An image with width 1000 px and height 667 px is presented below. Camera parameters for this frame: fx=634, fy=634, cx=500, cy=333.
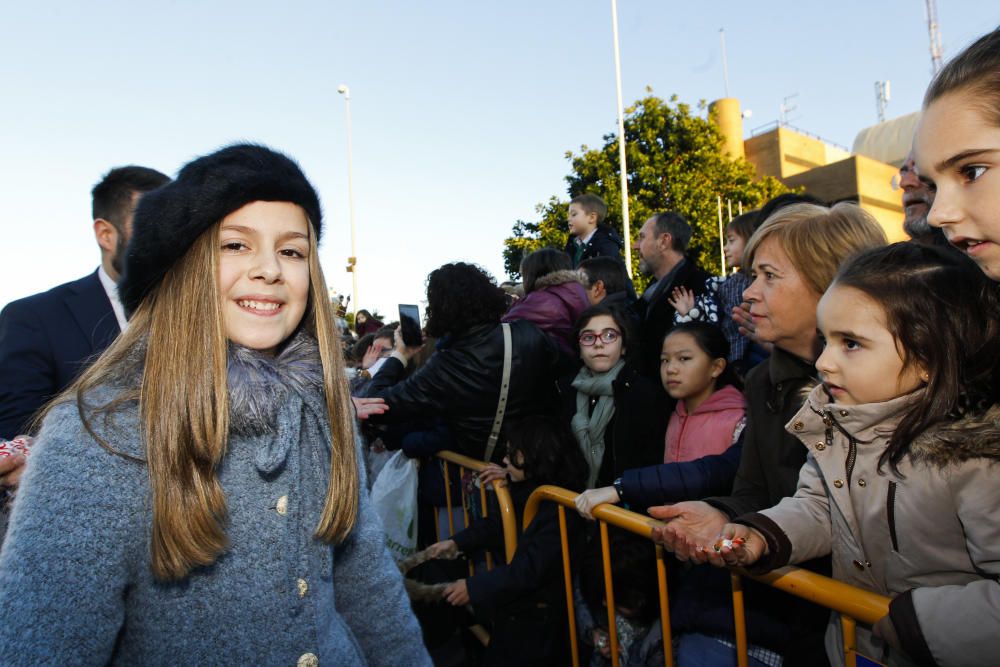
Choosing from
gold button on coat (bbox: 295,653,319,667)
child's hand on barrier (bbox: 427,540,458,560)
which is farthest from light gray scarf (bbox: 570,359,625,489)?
gold button on coat (bbox: 295,653,319,667)

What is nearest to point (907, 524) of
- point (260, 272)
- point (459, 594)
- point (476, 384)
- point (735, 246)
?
point (260, 272)

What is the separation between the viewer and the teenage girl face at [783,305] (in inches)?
89.4

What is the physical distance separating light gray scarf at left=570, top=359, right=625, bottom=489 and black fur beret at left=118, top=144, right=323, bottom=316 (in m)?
2.21

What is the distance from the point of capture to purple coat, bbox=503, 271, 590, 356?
13.9ft

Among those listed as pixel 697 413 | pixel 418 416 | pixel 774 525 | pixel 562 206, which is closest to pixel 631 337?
pixel 697 413

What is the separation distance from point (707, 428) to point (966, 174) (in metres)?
1.87

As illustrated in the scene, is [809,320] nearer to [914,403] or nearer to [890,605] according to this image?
[914,403]

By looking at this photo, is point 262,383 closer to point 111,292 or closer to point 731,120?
point 111,292

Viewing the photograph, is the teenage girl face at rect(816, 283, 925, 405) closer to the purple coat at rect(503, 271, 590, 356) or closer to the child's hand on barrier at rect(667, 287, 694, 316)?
the purple coat at rect(503, 271, 590, 356)

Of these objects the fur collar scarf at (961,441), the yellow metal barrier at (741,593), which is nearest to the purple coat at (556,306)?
the yellow metal barrier at (741,593)

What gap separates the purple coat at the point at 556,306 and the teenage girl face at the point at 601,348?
494 millimetres

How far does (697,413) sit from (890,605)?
1683mm

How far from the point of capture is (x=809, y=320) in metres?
2.28

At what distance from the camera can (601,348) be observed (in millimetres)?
3539
